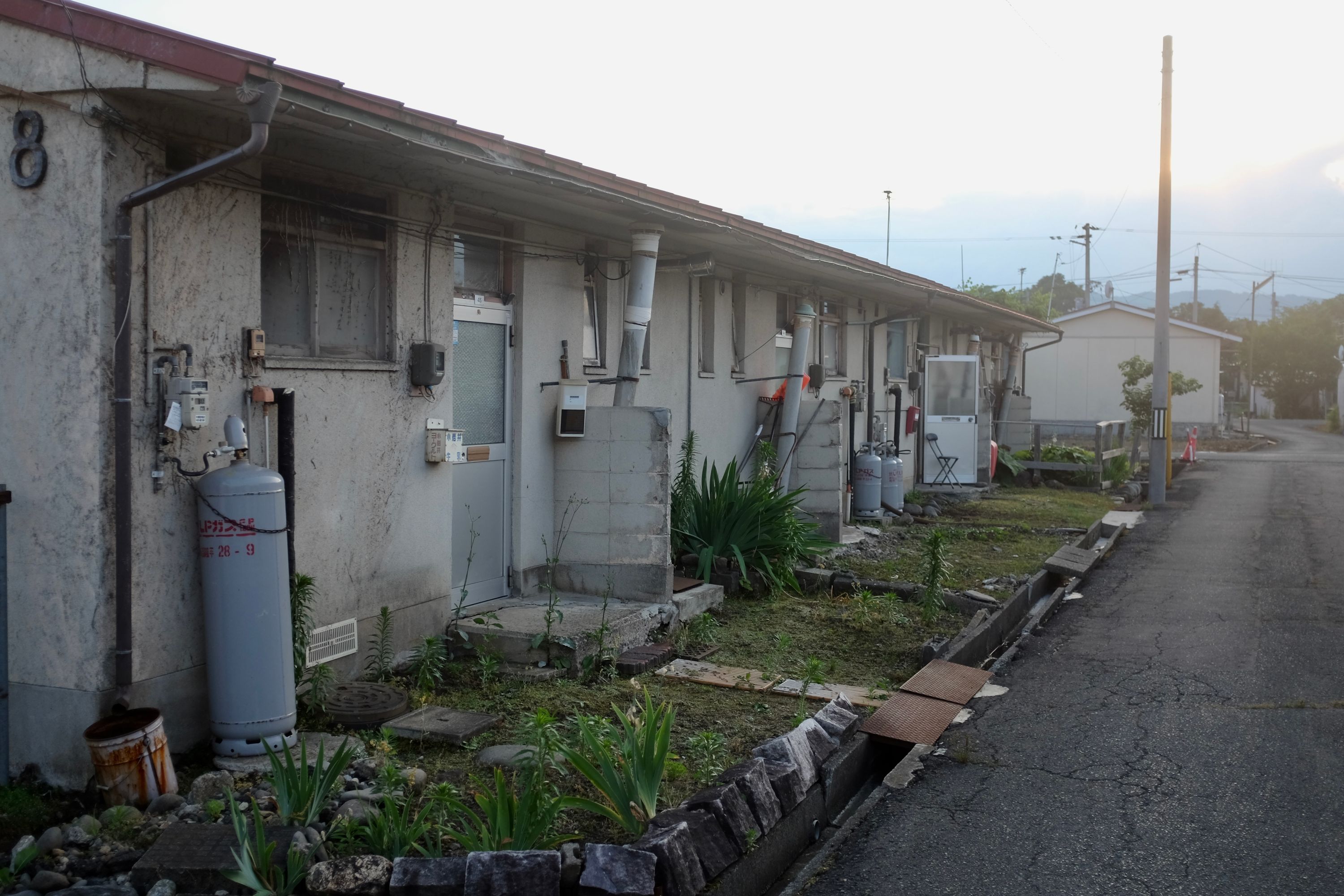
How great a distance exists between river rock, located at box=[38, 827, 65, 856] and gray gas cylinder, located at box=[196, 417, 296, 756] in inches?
36.2

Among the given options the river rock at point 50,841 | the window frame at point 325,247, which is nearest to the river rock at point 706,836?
the river rock at point 50,841

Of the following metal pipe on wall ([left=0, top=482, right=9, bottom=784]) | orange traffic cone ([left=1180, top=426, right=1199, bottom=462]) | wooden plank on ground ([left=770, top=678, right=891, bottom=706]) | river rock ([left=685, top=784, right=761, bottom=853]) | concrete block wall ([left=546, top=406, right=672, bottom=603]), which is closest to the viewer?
river rock ([left=685, top=784, right=761, bottom=853])

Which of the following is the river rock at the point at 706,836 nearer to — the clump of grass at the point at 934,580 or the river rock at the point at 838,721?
the river rock at the point at 838,721

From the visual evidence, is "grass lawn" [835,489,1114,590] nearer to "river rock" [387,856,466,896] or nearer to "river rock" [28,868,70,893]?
"river rock" [387,856,466,896]

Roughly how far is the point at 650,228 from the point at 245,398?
389 cm

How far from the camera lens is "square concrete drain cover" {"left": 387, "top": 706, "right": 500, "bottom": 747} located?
18.7 feet

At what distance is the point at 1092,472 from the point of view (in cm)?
2041

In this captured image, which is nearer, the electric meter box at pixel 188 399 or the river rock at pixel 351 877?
the river rock at pixel 351 877

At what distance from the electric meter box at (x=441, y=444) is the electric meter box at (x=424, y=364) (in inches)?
11.8

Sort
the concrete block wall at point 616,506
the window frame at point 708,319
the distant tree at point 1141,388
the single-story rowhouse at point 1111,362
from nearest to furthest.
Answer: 1. the concrete block wall at point 616,506
2. the window frame at point 708,319
3. the distant tree at point 1141,388
4. the single-story rowhouse at point 1111,362

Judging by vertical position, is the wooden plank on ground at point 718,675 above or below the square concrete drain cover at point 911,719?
above

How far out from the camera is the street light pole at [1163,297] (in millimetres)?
18031

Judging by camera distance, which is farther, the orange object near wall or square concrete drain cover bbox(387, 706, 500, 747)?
the orange object near wall

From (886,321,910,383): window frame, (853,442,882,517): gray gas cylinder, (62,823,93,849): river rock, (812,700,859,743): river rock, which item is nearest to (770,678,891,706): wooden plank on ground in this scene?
(812,700,859,743): river rock
